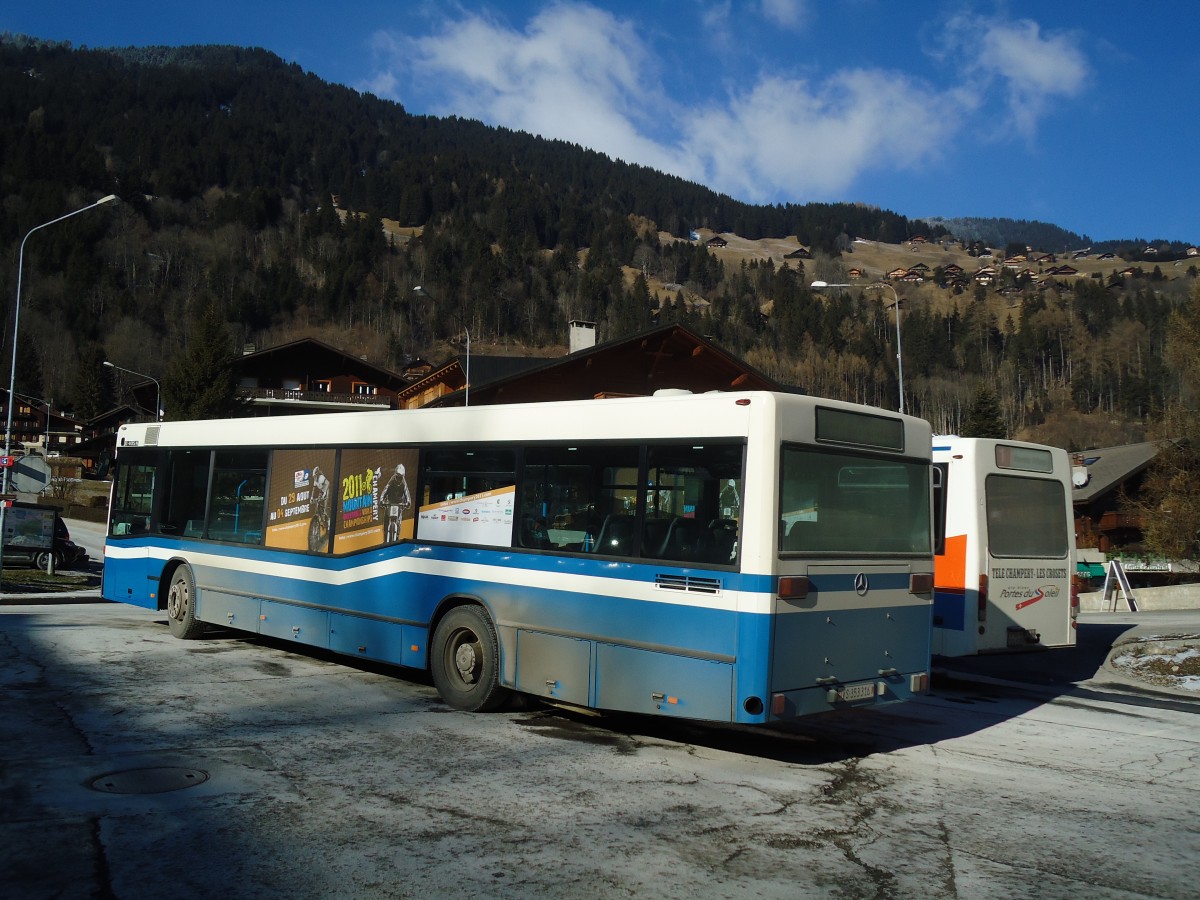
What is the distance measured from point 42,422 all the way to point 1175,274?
643 ft

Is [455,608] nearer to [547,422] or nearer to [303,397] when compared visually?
[547,422]

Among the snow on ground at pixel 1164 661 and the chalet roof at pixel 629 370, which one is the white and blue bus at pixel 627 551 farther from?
the chalet roof at pixel 629 370

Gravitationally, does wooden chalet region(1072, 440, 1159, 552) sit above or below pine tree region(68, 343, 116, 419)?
below

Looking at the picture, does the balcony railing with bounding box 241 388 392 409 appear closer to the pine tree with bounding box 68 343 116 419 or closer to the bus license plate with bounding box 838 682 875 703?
the pine tree with bounding box 68 343 116 419

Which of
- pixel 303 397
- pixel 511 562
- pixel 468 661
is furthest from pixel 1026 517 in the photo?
pixel 303 397

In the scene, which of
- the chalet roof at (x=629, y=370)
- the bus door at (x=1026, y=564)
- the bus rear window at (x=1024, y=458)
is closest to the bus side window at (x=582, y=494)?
the bus door at (x=1026, y=564)

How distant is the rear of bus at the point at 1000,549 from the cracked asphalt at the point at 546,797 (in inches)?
45.6

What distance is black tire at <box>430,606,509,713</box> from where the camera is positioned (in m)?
8.95

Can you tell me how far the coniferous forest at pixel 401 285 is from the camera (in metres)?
125

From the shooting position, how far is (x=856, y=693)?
7805 millimetres

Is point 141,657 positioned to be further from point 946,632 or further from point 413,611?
point 946,632

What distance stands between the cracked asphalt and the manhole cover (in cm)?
3

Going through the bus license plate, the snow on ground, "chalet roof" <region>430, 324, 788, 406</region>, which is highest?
"chalet roof" <region>430, 324, 788, 406</region>

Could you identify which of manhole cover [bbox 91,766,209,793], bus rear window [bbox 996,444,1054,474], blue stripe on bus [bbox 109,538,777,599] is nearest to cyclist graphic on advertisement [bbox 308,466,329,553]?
blue stripe on bus [bbox 109,538,777,599]
